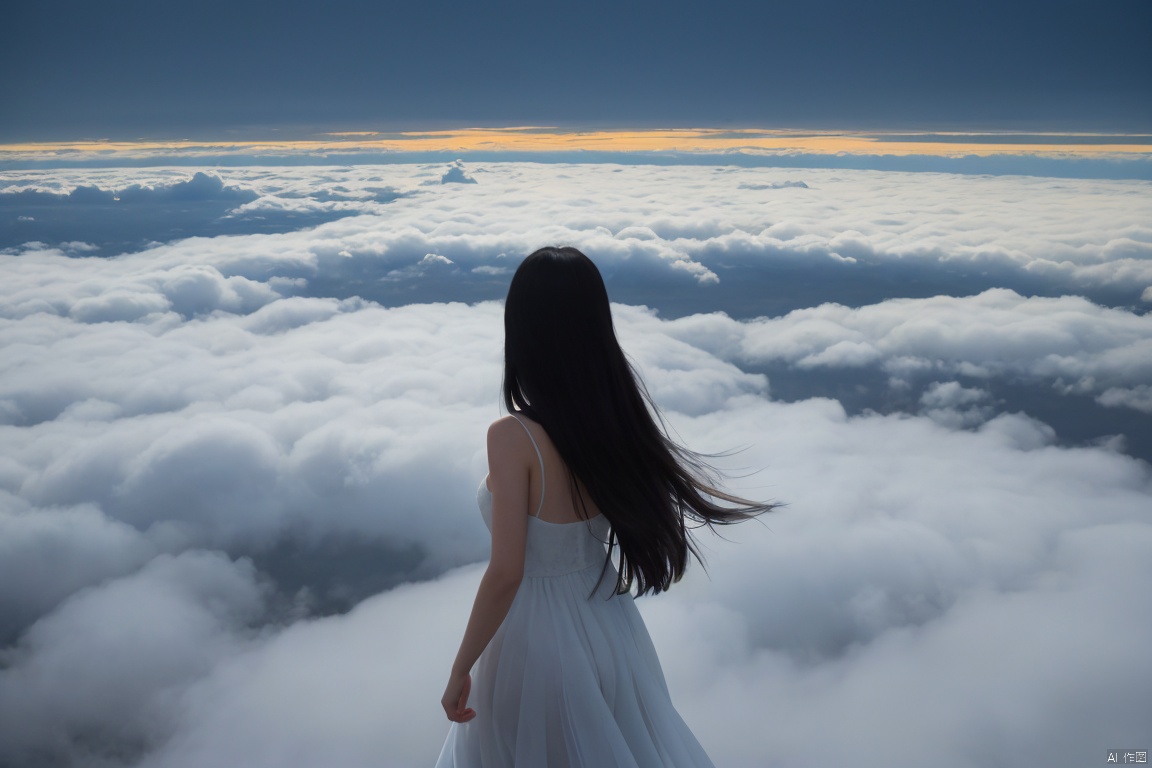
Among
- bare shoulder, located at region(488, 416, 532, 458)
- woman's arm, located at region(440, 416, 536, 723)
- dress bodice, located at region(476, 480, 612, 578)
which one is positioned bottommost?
dress bodice, located at region(476, 480, 612, 578)

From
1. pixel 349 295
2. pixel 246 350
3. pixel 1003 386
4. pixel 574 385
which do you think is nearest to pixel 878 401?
pixel 1003 386

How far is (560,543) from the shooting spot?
85.8 inches

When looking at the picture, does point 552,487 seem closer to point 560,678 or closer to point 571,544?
point 571,544

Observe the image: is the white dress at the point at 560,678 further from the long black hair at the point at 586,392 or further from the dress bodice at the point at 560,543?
the long black hair at the point at 586,392

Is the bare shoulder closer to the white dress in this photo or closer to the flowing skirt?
the white dress

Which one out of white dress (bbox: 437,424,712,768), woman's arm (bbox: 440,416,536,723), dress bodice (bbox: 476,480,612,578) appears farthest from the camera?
white dress (bbox: 437,424,712,768)

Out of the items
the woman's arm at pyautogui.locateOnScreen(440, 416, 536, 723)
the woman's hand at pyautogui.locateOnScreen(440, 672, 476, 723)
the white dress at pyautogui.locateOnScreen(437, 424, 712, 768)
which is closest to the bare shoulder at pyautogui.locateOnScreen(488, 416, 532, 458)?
the woman's arm at pyautogui.locateOnScreen(440, 416, 536, 723)

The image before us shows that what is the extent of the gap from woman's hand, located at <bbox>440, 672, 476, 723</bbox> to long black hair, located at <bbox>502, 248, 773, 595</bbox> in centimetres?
67

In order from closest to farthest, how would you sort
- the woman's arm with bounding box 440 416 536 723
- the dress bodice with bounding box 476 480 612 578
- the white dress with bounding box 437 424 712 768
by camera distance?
1. the woman's arm with bounding box 440 416 536 723
2. the dress bodice with bounding box 476 480 612 578
3. the white dress with bounding box 437 424 712 768

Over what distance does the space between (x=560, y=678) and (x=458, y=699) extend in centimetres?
34

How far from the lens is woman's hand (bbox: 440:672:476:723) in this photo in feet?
7.00

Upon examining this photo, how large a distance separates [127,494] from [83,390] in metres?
26.2

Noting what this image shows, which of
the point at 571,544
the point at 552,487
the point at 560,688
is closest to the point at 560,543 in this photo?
the point at 571,544

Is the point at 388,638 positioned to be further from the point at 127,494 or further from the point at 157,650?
the point at 127,494
